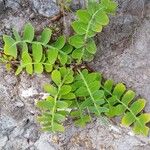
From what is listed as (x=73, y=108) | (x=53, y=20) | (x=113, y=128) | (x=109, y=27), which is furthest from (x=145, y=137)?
(x=53, y=20)

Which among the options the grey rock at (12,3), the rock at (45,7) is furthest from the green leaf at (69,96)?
the grey rock at (12,3)

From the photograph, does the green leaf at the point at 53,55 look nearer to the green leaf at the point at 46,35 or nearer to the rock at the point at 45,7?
the green leaf at the point at 46,35

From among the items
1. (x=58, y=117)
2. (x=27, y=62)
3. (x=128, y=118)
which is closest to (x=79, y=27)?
(x=27, y=62)

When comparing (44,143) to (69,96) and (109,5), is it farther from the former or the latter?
(109,5)

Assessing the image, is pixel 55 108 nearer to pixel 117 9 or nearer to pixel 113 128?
pixel 113 128

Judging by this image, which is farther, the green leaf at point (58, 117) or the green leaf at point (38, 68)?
the green leaf at point (38, 68)

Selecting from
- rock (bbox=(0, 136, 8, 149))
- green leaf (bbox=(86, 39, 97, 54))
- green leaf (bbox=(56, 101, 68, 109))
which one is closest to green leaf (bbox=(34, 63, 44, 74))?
green leaf (bbox=(56, 101, 68, 109))

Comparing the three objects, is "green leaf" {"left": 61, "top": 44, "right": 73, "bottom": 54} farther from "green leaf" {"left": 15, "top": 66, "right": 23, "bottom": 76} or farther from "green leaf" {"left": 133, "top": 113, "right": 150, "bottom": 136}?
"green leaf" {"left": 133, "top": 113, "right": 150, "bottom": 136}
